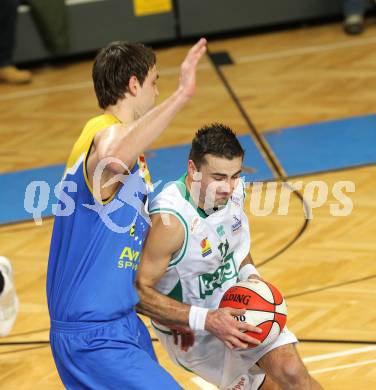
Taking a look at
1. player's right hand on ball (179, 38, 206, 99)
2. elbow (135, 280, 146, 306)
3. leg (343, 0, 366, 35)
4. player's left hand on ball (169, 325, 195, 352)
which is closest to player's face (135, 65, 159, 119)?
player's right hand on ball (179, 38, 206, 99)

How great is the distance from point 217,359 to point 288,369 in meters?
0.44

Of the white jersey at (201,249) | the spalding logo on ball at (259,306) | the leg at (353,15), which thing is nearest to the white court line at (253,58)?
the leg at (353,15)

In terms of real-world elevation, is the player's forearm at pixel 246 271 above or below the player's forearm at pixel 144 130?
below

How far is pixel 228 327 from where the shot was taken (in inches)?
176

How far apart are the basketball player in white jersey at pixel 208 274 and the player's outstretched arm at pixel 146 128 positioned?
59 cm

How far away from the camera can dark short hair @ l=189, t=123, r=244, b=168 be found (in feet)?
15.1

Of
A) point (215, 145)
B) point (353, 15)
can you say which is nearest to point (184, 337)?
point (215, 145)

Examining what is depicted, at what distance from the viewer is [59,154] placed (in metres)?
9.53

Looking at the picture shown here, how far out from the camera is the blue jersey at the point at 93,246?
14.0 ft

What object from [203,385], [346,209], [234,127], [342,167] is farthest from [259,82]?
[203,385]

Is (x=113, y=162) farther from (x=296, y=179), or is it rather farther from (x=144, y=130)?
(x=296, y=179)

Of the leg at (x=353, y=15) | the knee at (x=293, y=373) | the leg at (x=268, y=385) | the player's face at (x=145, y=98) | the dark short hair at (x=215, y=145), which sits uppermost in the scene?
the player's face at (x=145, y=98)

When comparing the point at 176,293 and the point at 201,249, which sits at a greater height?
the point at 201,249

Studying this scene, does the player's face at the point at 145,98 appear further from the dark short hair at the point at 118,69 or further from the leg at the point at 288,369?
the leg at the point at 288,369
